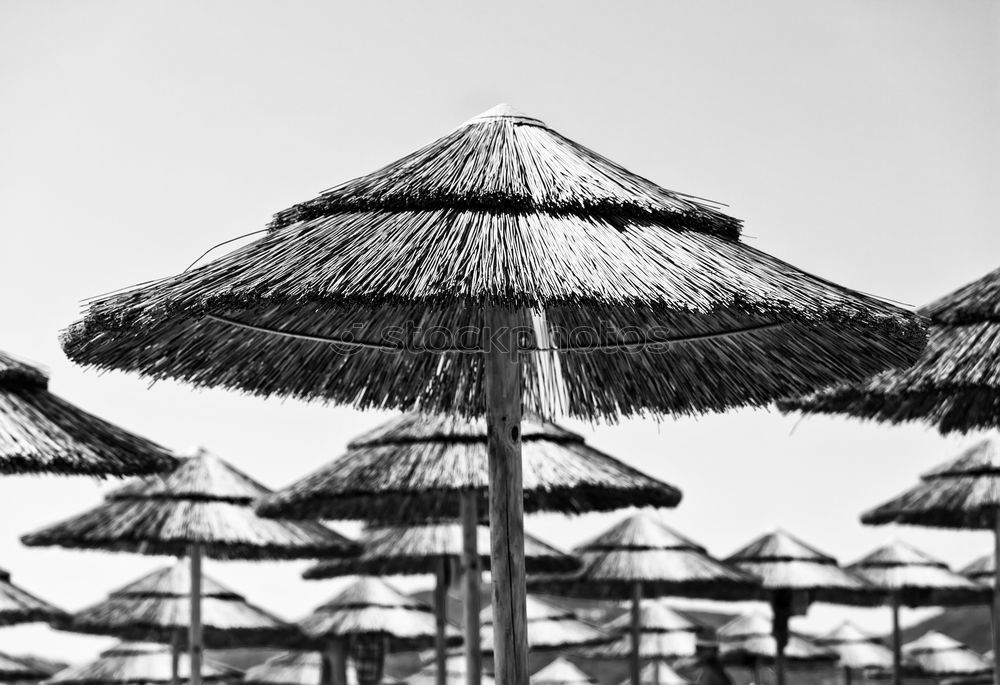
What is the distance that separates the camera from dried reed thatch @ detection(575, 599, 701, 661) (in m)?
19.3

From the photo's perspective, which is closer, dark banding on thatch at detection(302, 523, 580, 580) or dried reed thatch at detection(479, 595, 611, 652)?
dark banding on thatch at detection(302, 523, 580, 580)

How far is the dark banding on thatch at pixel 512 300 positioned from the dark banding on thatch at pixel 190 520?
5093 mm

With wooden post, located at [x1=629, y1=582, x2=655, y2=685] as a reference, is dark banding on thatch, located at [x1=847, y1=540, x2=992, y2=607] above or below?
above

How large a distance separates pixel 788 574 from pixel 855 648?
6.82 meters

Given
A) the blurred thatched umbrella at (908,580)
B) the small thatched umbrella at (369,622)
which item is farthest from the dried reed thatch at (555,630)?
the blurred thatched umbrella at (908,580)

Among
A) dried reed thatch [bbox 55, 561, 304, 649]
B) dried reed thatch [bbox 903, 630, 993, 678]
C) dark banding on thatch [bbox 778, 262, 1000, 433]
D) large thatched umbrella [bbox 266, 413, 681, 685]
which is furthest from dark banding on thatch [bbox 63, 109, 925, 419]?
dried reed thatch [bbox 903, 630, 993, 678]

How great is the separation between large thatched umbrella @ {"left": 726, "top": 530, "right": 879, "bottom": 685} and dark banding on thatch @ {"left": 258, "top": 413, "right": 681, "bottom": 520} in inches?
292

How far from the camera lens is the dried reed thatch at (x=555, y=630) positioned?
639 inches

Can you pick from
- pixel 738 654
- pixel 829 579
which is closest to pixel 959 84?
pixel 829 579

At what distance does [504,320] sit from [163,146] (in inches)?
521

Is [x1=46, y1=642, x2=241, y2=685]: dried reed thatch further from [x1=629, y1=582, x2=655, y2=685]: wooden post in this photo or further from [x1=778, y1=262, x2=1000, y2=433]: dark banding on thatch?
[x1=778, y1=262, x2=1000, y2=433]: dark banding on thatch

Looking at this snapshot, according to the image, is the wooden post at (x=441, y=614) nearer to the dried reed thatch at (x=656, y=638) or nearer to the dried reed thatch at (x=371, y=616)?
the dried reed thatch at (x=371, y=616)

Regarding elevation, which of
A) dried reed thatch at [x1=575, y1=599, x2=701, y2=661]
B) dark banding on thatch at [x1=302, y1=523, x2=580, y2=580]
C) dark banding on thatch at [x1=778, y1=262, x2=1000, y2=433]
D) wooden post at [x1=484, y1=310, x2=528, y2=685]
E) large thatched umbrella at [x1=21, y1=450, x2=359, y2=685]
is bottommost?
wooden post at [x1=484, y1=310, x2=528, y2=685]

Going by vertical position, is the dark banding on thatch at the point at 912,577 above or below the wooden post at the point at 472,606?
above
